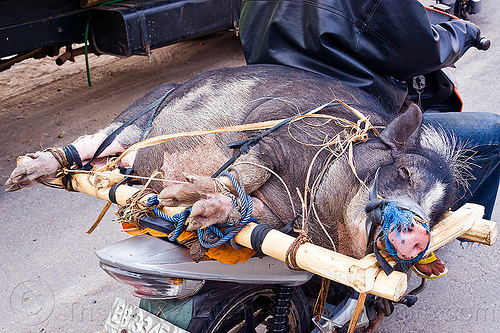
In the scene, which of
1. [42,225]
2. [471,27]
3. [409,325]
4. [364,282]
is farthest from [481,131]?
[42,225]

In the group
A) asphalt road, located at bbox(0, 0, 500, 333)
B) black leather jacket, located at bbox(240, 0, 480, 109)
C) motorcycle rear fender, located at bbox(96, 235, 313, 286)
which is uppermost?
black leather jacket, located at bbox(240, 0, 480, 109)

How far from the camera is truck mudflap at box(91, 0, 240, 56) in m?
4.48

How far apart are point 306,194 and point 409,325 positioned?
1.31m

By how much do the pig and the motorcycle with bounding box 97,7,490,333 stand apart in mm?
216

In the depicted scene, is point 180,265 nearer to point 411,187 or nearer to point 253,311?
point 253,311

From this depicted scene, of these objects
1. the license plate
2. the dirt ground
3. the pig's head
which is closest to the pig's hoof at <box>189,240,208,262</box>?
the license plate

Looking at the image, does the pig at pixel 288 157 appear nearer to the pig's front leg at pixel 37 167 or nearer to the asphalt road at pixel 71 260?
the pig's front leg at pixel 37 167

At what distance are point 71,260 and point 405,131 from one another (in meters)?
2.16

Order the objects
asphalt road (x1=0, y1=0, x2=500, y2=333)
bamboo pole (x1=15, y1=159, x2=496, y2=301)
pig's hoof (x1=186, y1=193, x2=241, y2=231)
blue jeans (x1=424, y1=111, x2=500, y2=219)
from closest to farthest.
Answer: bamboo pole (x1=15, y1=159, x2=496, y2=301) → pig's hoof (x1=186, y1=193, x2=241, y2=231) → blue jeans (x1=424, y1=111, x2=500, y2=219) → asphalt road (x1=0, y1=0, x2=500, y2=333)

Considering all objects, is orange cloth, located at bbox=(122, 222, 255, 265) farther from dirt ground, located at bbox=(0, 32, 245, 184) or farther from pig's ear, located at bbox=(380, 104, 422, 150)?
dirt ground, located at bbox=(0, 32, 245, 184)

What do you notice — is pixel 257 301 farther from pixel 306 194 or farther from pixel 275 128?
pixel 275 128

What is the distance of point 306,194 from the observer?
188cm

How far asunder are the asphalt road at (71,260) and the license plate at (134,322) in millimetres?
950

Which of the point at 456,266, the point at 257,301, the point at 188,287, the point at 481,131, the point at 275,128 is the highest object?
the point at 275,128
